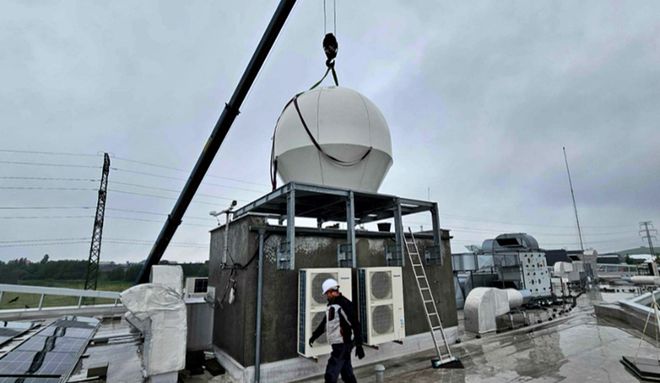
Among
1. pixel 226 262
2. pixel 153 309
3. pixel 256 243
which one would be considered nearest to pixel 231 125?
pixel 226 262

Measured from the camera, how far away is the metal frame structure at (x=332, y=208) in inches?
230

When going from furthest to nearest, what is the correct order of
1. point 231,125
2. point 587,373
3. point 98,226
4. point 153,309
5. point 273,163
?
point 98,226
point 231,125
point 273,163
point 587,373
point 153,309

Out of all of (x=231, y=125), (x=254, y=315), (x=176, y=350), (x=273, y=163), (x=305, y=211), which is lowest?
(x=176, y=350)

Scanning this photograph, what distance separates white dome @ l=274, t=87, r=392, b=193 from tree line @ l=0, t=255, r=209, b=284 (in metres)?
10.1

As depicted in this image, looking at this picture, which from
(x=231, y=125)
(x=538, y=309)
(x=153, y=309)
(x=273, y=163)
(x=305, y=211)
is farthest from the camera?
Result: (x=538, y=309)

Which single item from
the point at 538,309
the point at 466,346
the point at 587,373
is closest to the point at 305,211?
the point at 466,346

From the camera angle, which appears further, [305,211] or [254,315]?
[305,211]

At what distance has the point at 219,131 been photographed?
11992 millimetres

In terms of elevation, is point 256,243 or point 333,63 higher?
point 333,63

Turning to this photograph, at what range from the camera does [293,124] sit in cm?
711

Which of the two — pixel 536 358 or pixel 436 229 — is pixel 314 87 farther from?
pixel 536 358

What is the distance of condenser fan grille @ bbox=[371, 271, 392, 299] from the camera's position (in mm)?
6176

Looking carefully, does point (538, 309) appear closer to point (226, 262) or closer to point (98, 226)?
point (226, 262)

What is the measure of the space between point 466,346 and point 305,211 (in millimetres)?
5621
